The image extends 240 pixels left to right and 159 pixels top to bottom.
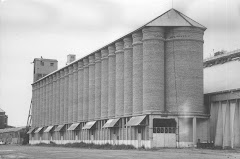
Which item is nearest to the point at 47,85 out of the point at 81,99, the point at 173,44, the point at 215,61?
the point at 81,99

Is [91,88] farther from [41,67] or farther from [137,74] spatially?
[41,67]

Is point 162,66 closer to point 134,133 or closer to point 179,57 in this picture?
point 179,57

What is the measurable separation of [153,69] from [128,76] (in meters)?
6.41

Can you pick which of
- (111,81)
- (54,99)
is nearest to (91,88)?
(111,81)

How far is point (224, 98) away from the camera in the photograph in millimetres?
56000

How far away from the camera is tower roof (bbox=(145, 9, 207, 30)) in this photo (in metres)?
58.4

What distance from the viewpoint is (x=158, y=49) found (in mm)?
58344

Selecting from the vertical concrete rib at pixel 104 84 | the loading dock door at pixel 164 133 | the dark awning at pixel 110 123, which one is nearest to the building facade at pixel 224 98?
the loading dock door at pixel 164 133

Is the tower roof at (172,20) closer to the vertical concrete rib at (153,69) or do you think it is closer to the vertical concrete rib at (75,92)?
the vertical concrete rib at (153,69)

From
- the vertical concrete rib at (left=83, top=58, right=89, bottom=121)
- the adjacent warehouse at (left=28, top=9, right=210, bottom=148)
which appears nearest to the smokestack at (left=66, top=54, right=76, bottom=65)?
the vertical concrete rib at (left=83, top=58, right=89, bottom=121)

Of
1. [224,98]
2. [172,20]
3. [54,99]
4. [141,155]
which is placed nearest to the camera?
[141,155]

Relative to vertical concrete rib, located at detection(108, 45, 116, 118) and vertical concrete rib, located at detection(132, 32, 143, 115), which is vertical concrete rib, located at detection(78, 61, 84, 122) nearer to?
vertical concrete rib, located at detection(108, 45, 116, 118)

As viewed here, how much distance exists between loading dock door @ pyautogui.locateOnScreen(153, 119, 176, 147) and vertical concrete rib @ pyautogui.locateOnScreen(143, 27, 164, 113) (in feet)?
5.95

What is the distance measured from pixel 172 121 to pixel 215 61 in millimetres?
18596
